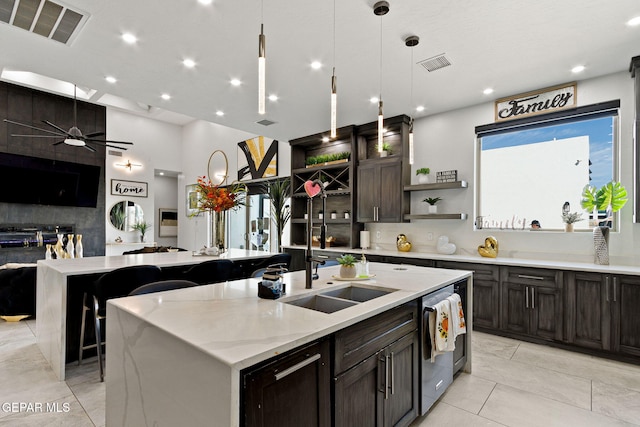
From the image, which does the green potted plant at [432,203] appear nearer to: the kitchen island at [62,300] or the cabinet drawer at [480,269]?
the cabinet drawer at [480,269]

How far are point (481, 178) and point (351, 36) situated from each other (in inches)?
117

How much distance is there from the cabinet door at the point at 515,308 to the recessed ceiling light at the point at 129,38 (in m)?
4.72

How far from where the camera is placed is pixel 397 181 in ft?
16.6

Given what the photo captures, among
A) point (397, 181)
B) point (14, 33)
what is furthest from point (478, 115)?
point (14, 33)

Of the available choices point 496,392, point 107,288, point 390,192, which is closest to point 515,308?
point 496,392

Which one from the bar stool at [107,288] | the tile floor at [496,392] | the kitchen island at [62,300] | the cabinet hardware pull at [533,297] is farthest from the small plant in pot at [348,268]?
the cabinet hardware pull at [533,297]

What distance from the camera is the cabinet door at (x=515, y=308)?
3645 mm

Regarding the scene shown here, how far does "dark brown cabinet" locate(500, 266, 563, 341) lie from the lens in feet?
11.3

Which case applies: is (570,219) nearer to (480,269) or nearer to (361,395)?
(480,269)

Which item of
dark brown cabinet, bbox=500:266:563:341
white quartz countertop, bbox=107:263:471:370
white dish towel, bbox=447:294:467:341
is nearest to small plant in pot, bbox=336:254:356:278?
white quartz countertop, bbox=107:263:471:370

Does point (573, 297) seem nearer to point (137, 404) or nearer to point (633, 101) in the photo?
point (633, 101)

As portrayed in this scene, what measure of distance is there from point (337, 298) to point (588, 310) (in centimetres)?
294

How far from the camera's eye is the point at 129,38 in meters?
2.97

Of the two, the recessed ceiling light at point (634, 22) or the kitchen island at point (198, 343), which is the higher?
the recessed ceiling light at point (634, 22)
